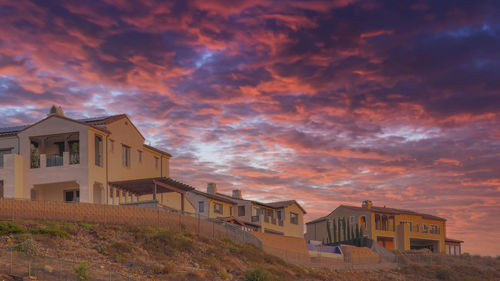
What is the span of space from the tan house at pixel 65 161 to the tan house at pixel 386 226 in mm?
44168

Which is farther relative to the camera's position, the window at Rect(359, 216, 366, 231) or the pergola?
the window at Rect(359, 216, 366, 231)

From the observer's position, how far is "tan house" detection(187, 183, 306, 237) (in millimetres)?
79688

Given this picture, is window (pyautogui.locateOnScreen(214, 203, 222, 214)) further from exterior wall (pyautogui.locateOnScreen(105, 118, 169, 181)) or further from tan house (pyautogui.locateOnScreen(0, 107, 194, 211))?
tan house (pyautogui.locateOnScreen(0, 107, 194, 211))

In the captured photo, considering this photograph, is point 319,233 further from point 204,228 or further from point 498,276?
point 204,228

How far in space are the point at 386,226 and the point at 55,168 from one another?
58.0 m

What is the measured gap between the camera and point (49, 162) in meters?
59.1

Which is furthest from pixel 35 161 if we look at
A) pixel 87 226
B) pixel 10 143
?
pixel 87 226

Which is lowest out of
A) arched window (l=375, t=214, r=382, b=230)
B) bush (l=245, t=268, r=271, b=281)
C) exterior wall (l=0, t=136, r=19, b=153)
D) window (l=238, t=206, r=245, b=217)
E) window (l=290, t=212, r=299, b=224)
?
bush (l=245, t=268, r=271, b=281)

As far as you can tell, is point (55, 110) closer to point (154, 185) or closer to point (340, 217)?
point (154, 185)

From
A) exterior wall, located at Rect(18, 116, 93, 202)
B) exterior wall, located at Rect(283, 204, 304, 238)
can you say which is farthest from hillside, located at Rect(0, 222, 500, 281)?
exterior wall, located at Rect(283, 204, 304, 238)

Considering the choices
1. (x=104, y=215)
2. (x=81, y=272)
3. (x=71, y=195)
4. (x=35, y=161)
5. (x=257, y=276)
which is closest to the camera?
(x=81, y=272)

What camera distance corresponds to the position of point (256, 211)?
3413 inches

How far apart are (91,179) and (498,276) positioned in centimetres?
5341

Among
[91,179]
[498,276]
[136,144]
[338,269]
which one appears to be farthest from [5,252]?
[498,276]
